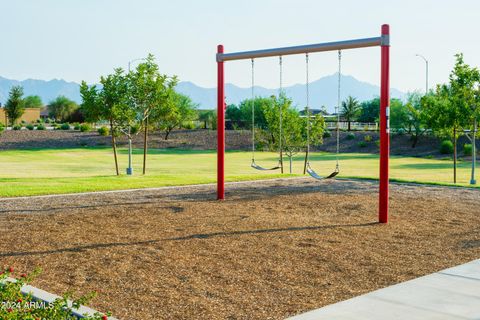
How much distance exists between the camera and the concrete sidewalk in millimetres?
5688

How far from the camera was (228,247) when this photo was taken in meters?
9.14

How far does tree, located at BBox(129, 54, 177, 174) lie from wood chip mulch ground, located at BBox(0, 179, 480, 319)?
30.9 ft

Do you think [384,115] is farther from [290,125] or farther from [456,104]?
[290,125]

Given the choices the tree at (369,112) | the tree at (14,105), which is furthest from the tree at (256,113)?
the tree at (14,105)

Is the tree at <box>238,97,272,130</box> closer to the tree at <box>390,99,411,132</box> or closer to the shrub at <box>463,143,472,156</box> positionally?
the tree at <box>390,99,411,132</box>

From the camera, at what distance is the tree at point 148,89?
24.0m

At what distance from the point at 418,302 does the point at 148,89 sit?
19372 millimetres

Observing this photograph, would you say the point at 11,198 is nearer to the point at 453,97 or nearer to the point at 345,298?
the point at 345,298

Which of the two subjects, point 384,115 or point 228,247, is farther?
point 384,115

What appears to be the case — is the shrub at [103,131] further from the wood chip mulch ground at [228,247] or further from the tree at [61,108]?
the wood chip mulch ground at [228,247]

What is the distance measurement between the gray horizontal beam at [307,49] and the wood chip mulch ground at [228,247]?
11.2 feet

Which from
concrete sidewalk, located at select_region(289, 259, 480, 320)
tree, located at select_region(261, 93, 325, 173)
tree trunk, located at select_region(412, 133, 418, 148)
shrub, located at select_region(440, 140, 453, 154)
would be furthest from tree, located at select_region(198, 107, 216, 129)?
concrete sidewalk, located at select_region(289, 259, 480, 320)

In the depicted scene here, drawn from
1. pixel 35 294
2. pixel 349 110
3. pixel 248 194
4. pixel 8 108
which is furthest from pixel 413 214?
pixel 8 108

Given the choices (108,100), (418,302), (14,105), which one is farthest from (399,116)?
(418,302)
